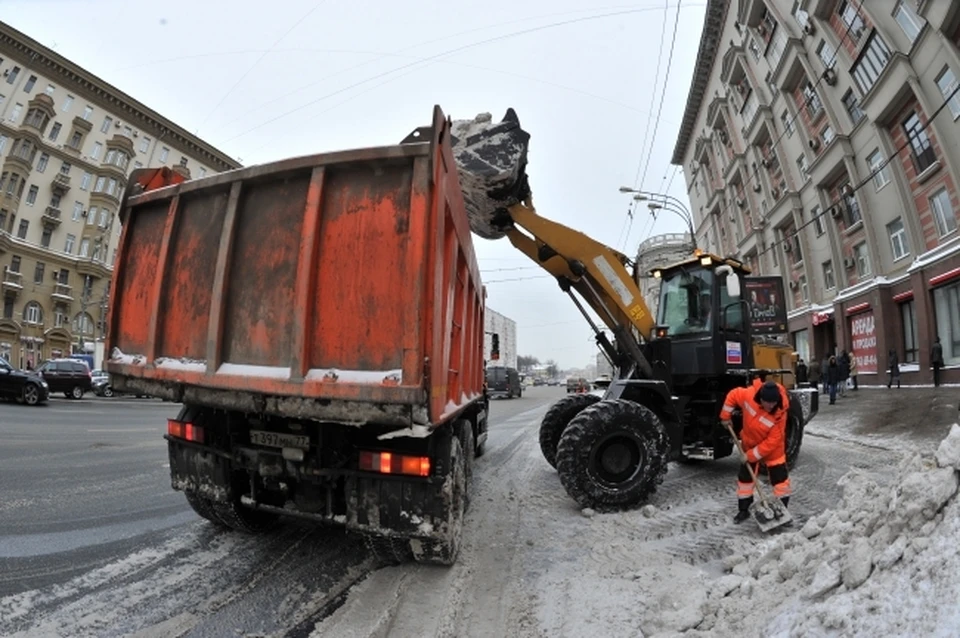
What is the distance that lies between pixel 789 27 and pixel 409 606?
96.0 ft

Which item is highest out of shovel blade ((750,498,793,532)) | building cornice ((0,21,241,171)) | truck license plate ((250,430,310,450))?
building cornice ((0,21,241,171))

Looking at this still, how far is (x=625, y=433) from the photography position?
17.9 ft

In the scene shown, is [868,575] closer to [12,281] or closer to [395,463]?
[395,463]

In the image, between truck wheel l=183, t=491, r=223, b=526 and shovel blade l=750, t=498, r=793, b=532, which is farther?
shovel blade l=750, t=498, r=793, b=532

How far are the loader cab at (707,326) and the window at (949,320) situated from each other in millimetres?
14223

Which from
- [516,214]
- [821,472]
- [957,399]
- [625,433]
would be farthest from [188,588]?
[957,399]

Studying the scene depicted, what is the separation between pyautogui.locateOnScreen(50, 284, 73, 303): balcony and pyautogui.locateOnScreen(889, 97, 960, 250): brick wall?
54233 mm

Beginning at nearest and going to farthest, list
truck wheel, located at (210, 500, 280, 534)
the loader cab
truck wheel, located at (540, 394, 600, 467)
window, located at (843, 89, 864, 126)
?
1. truck wheel, located at (210, 500, 280, 534)
2. the loader cab
3. truck wheel, located at (540, 394, 600, 467)
4. window, located at (843, 89, 864, 126)

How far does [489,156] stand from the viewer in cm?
528

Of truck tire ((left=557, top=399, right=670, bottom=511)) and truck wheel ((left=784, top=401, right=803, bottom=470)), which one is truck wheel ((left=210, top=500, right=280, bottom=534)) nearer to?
truck tire ((left=557, top=399, right=670, bottom=511))

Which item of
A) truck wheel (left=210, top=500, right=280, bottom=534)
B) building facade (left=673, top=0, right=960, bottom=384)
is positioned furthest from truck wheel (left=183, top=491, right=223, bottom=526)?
building facade (left=673, top=0, right=960, bottom=384)

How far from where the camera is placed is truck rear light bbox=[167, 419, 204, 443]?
4.02m

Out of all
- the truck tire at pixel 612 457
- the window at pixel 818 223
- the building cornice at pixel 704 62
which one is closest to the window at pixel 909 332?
the window at pixel 818 223

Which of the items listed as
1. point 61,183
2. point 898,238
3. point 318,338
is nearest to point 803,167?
point 898,238
